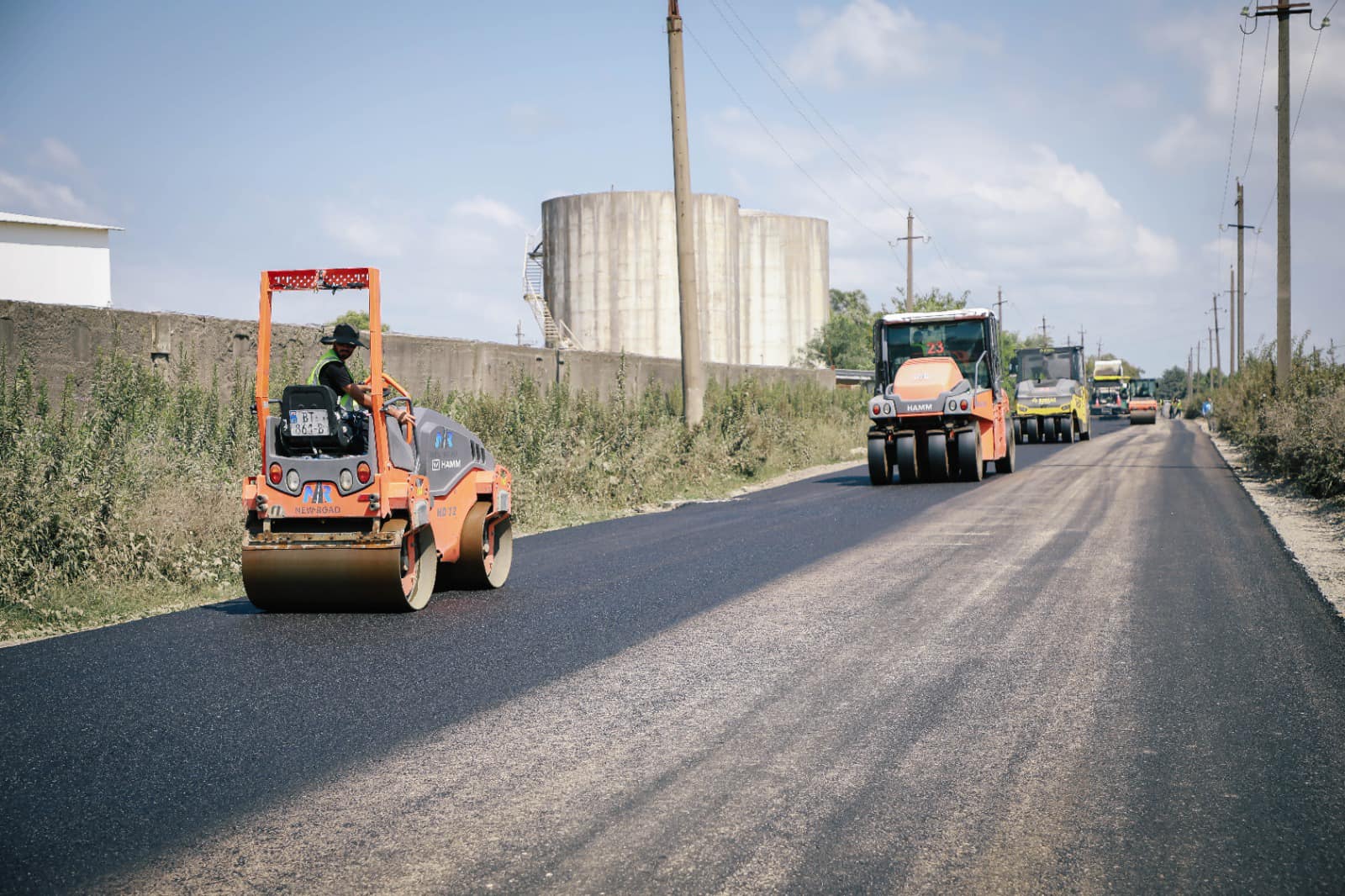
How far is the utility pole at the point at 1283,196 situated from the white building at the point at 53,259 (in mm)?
→ 36355

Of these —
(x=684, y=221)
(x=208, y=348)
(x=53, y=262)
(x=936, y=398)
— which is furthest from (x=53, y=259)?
(x=936, y=398)

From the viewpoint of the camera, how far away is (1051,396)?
125ft

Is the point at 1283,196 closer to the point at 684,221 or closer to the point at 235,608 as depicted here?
the point at 684,221

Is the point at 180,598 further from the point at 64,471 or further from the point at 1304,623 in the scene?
the point at 1304,623

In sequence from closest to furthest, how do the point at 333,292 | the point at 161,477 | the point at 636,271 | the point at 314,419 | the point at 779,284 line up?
the point at 314,419, the point at 333,292, the point at 161,477, the point at 636,271, the point at 779,284

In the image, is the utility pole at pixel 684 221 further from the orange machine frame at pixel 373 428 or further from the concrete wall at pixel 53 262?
the concrete wall at pixel 53 262

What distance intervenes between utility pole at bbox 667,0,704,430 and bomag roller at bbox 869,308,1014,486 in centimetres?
368

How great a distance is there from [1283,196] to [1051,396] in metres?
11.0

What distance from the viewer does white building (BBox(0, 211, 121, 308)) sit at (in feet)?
133

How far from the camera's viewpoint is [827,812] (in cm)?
441

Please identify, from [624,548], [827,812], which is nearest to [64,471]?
[624,548]

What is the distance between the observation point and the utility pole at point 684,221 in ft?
76.5

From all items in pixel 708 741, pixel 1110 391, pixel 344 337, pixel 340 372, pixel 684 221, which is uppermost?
pixel 684 221

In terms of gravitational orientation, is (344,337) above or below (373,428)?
above
